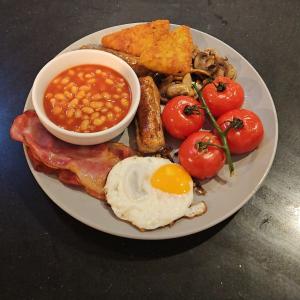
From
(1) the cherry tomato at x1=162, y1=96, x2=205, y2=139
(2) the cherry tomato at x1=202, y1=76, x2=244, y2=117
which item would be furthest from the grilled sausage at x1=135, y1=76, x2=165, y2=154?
(2) the cherry tomato at x1=202, y1=76, x2=244, y2=117

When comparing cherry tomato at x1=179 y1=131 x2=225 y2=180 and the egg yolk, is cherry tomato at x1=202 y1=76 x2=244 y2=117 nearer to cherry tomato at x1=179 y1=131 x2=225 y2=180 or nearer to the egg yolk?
cherry tomato at x1=179 y1=131 x2=225 y2=180

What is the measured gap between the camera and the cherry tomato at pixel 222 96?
2195mm

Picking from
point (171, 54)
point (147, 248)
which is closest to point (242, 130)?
point (171, 54)

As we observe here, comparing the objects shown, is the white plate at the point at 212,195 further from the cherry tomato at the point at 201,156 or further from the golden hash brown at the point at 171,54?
the golden hash brown at the point at 171,54

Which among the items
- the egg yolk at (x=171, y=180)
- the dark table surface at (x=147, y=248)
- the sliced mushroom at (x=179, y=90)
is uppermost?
the sliced mushroom at (x=179, y=90)

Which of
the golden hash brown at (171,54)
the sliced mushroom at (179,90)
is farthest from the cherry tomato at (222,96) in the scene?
the golden hash brown at (171,54)

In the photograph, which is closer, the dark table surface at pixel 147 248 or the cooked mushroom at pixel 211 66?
the dark table surface at pixel 147 248

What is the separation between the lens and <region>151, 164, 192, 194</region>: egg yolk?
1.91 m

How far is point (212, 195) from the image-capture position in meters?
1.99

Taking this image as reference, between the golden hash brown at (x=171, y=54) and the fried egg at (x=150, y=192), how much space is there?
62 cm

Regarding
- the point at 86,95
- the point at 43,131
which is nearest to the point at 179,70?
the point at 86,95

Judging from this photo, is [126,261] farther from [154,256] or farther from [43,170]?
[43,170]

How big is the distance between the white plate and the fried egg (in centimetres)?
4

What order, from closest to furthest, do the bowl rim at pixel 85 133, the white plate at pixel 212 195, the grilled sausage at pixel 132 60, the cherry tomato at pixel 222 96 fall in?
1. the white plate at pixel 212 195
2. the bowl rim at pixel 85 133
3. the cherry tomato at pixel 222 96
4. the grilled sausage at pixel 132 60
